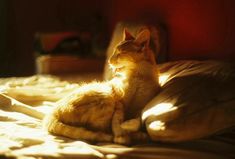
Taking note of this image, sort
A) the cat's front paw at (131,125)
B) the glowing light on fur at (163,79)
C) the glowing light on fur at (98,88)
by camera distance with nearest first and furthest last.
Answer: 1. the cat's front paw at (131,125)
2. the glowing light on fur at (98,88)
3. the glowing light on fur at (163,79)

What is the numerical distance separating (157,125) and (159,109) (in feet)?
0.36

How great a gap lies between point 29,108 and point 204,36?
4.76 feet

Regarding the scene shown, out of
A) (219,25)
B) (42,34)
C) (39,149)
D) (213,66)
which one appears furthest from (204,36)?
(42,34)

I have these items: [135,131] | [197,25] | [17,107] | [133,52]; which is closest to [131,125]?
[135,131]

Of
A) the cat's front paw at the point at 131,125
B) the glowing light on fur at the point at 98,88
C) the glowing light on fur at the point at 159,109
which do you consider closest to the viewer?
the glowing light on fur at the point at 159,109

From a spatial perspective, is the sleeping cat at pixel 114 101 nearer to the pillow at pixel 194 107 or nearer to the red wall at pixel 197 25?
the pillow at pixel 194 107

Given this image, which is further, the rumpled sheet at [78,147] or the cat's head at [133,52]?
the cat's head at [133,52]

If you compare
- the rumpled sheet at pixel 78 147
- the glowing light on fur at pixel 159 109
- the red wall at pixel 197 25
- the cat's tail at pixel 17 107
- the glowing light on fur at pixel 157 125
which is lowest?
the rumpled sheet at pixel 78 147

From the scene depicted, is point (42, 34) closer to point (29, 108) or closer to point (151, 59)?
point (29, 108)

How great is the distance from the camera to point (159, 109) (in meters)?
1.92

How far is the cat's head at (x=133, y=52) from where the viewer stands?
7.36 ft

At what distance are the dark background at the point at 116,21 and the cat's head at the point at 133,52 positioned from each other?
0.70 meters

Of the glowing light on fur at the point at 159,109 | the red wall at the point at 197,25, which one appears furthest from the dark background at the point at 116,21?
the glowing light on fur at the point at 159,109

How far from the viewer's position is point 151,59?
7.58ft
